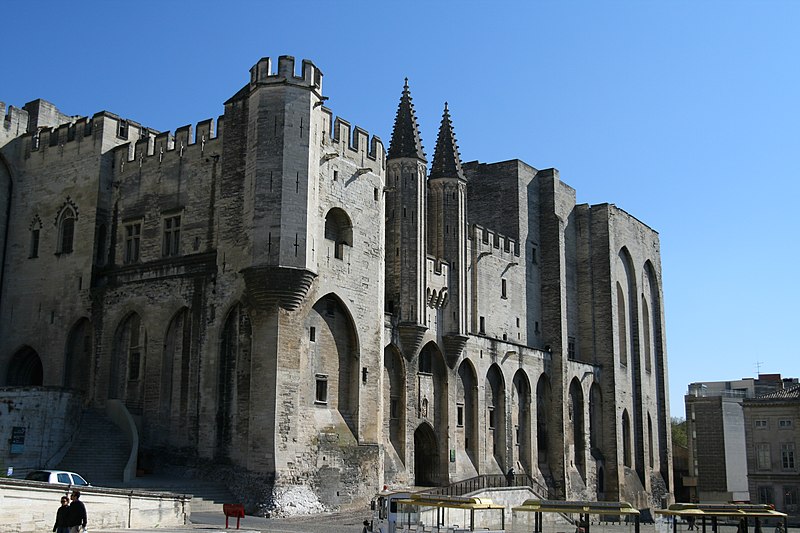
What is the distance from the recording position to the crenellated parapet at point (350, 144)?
33375mm

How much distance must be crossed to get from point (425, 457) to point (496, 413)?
5.95 meters

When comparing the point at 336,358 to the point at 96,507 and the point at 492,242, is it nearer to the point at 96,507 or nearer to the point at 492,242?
the point at 96,507

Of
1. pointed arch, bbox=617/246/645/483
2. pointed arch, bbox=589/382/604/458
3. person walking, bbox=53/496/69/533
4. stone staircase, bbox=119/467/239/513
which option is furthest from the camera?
pointed arch, bbox=617/246/645/483

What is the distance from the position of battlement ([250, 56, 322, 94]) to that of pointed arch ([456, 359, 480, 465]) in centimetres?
1608

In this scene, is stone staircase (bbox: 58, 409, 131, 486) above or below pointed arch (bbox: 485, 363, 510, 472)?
below

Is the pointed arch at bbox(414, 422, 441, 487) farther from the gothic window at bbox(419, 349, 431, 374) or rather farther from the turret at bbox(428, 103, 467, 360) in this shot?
the turret at bbox(428, 103, 467, 360)

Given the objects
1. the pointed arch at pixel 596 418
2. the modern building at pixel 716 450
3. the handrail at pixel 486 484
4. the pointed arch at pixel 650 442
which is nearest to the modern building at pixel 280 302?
the handrail at pixel 486 484

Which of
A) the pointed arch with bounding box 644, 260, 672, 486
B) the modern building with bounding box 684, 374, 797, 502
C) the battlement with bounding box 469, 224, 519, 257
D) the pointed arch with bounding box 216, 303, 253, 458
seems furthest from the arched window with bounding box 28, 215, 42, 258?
the modern building with bounding box 684, 374, 797, 502

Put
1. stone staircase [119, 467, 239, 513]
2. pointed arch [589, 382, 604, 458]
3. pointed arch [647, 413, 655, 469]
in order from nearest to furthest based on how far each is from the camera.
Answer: stone staircase [119, 467, 239, 513] → pointed arch [589, 382, 604, 458] → pointed arch [647, 413, 655, 469]

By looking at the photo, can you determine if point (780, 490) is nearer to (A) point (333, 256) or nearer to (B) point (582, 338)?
(B) point (582, 338)

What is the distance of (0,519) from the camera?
18.6 metres

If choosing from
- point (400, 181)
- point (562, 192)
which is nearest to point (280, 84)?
point (400, 181)

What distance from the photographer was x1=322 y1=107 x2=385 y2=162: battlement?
3347cm

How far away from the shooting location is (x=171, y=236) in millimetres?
34781
